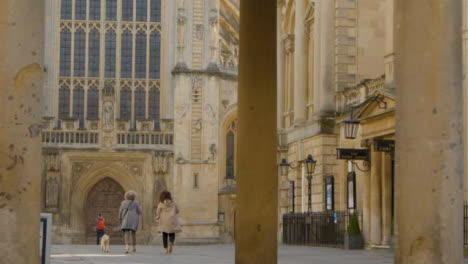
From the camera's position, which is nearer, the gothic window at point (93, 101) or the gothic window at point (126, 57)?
the gothic window at point (93, 101)

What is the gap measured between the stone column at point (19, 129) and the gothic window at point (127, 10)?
5237cm

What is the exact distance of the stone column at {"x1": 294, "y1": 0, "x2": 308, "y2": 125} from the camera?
33.2 m

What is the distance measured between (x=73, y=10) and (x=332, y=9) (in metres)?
30.4

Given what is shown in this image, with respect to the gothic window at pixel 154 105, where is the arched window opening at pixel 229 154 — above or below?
below

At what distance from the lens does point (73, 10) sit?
192 ft

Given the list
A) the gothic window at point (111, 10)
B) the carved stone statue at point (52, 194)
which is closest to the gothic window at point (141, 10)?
the gothic window at point (111, 10)

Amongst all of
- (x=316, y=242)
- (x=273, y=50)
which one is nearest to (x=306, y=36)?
(x=316, y=242)

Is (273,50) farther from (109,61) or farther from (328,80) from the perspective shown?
(109,61)

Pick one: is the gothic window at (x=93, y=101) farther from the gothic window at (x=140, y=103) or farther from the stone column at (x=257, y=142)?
the stone column at (x=257, y=142)

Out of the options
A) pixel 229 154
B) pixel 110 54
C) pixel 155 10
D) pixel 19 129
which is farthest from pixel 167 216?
pixel 229 154

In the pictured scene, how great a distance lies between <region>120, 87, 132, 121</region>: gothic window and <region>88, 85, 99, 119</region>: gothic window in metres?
1.39

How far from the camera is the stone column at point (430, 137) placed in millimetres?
7270

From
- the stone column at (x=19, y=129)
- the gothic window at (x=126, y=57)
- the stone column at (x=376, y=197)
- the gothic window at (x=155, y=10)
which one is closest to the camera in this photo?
the stone column at (x=19, y=129)

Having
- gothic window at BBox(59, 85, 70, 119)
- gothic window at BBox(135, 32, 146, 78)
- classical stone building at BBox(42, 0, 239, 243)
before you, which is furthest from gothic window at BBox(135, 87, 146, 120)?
gothic window at BBox(59, 85, 70, 119)
